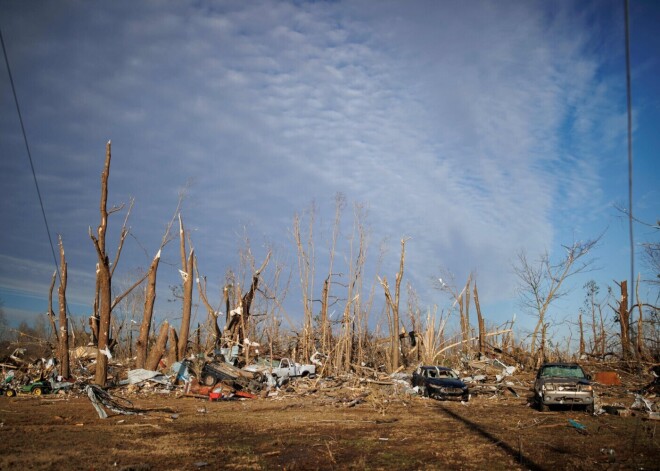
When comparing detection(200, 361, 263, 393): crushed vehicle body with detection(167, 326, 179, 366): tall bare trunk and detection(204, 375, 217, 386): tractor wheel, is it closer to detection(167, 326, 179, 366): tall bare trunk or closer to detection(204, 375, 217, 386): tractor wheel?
detection(204, 375, 217, 386): tractor wheel

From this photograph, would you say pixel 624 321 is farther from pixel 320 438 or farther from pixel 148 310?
pixel 148 310

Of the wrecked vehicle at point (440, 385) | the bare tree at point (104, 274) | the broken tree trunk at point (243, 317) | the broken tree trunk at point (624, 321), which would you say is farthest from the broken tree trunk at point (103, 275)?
the broken tree trunk at point (624, 321)

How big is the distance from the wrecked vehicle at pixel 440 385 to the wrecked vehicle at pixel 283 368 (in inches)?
277

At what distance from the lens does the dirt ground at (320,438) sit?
384 inches

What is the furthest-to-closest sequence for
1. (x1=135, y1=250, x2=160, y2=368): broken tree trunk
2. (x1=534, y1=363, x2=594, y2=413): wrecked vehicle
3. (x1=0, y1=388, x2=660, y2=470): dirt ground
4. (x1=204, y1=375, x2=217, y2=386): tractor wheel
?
(x1=135, y1=250, x2=160, y2=368): broken tree trunk
(x1=204, y1=375, x2=217, y2=386): tractor wheel
(x1=534, y1=363, x2=594, y2=413): wrecked vehicle
(x1=0, y1=388, x2=660, y2=470): dirt ground

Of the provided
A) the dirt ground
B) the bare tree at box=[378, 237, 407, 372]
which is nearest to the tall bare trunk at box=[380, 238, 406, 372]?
the bare tree at box=[378, 237, 407, 372]

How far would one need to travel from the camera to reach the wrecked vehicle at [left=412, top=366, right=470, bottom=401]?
2305cm

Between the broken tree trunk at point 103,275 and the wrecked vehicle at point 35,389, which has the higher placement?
the broken tree trunk at point 103,275

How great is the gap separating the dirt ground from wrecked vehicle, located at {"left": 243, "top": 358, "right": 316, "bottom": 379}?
7.71 metres

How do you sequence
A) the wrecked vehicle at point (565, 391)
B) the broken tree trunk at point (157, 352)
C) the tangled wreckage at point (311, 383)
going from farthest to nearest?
the broken tree trunk at point (157, 352) < the tangled wreckage at point (311, 383) < the wrecked vehicle at point (565, 391)

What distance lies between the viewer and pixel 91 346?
119ft

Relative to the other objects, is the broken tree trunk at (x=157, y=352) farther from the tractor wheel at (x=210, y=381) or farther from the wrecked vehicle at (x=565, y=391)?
the wrecked vehicle at (x=565, y=391)

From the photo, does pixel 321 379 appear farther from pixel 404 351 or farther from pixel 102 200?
pixel 102 200

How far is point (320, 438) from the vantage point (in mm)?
12734
